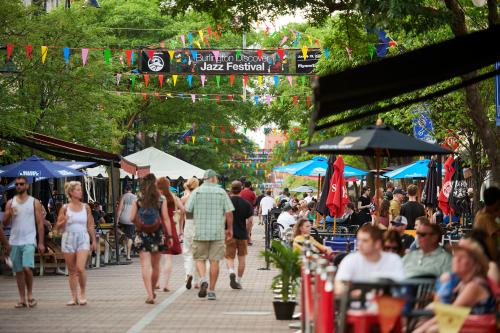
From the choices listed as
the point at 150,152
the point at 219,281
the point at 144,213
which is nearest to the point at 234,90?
the point at 150,152

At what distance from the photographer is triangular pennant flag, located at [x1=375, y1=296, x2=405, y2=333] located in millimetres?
7434

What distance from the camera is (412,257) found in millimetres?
10469

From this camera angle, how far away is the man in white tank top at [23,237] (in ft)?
49.1

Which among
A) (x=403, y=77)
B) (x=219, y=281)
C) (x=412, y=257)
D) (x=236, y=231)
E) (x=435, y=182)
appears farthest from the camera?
(x=435, y=182)

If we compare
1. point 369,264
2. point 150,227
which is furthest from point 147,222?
point 369,264

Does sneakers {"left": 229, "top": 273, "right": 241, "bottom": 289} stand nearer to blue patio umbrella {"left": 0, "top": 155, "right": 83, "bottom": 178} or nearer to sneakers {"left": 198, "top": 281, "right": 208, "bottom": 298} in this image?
sneakers {"left": 198, "top": 281, "right": 208, "bottom": 298}

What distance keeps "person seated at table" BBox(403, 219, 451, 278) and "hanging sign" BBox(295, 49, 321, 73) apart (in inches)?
1022

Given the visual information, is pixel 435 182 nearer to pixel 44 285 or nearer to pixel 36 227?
pixel 44 285

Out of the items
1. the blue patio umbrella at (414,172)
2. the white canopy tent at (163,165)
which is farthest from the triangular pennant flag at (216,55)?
the blue patio umbrella at (414,172)

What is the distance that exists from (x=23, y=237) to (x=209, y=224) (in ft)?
9.03

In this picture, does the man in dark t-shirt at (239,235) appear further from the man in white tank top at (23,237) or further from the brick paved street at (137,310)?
the man in white tank top at (23,237)

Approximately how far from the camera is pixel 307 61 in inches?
1428

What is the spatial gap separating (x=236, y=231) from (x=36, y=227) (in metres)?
3.74

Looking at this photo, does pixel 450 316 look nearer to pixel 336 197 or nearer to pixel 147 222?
pixel 147 222
